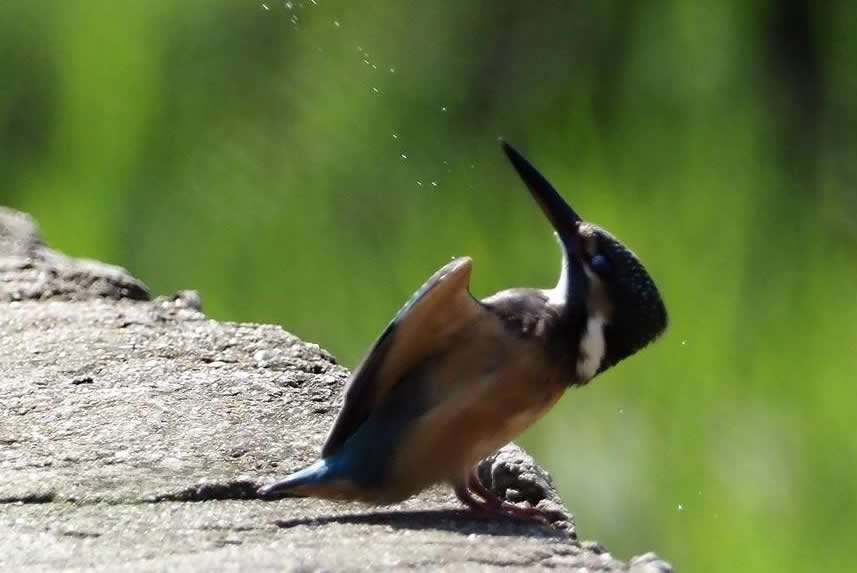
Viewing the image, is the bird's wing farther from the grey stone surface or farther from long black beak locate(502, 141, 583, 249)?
long black beak locate(502, 141, 583, 249)

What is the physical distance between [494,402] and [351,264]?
1.37 m

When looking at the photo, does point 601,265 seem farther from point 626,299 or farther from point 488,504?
point 488,504

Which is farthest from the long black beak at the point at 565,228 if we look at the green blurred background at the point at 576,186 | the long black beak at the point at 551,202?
the green blurred background at the point at 576,186

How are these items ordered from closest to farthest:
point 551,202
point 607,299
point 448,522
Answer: point 448,522 → point 607,299 → point 551,202

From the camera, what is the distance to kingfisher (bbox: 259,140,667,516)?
5.33 feet

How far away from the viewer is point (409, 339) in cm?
165

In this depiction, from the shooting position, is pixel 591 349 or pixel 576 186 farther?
pixel 576 186

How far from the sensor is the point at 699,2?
2.70 metres

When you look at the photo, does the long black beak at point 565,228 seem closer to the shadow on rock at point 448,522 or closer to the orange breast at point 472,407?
the orange breast at point 472,407

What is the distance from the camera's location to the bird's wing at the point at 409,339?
5.26ft

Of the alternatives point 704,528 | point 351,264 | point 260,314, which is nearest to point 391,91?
point 351,264

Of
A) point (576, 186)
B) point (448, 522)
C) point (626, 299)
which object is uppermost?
point (576, 186)

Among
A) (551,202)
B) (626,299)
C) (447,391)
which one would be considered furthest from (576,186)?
(447,391)

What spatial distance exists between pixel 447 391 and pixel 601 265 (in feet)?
0.99
